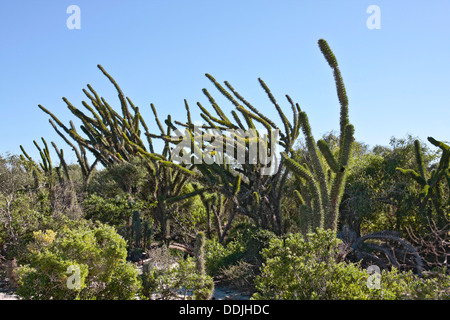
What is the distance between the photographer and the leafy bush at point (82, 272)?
4.91 m

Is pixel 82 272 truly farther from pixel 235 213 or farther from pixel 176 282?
pixel 235 213

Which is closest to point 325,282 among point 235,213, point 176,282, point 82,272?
point 176,282

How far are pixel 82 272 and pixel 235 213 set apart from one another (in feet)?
23.8

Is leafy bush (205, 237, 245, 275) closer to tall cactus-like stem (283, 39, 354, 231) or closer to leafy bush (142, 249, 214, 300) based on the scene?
tall cactus-like stem (283, 39, 354, 231)

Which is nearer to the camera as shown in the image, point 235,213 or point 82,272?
point 82,272

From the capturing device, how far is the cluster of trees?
5113mm

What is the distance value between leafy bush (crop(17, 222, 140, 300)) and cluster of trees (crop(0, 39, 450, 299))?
0.7 inches

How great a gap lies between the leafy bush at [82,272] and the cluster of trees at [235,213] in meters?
0.02

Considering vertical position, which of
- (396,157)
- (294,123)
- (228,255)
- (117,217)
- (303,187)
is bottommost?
(228,255)

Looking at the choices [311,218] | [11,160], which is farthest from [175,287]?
[11,160]

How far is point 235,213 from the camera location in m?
11.8

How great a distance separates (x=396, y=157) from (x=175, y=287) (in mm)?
8418
